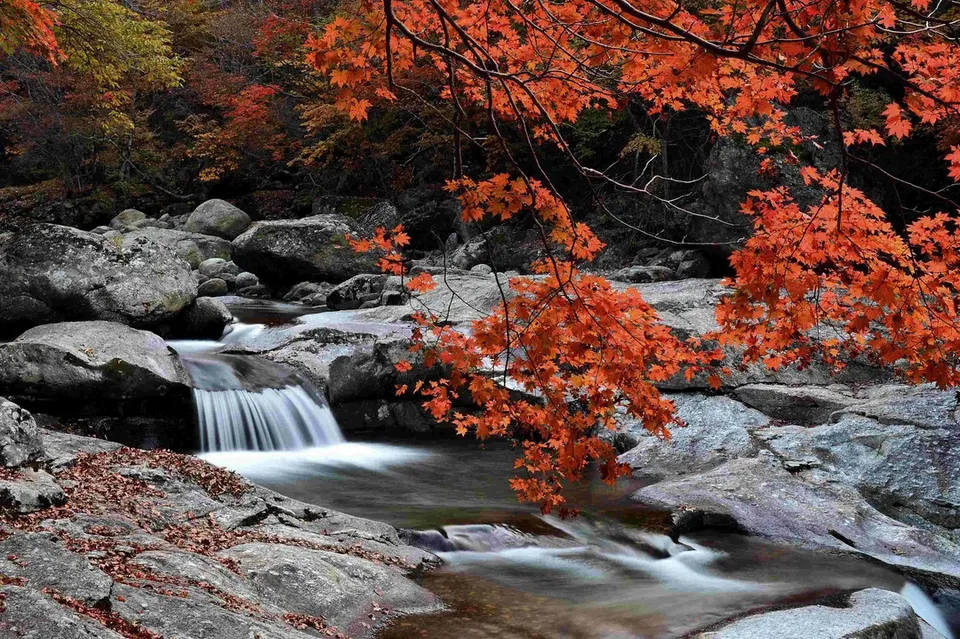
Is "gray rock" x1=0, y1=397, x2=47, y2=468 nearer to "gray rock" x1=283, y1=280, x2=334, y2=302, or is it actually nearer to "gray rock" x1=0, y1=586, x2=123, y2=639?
"gray rock" x1=0, y1=586, x2=123, y2=639

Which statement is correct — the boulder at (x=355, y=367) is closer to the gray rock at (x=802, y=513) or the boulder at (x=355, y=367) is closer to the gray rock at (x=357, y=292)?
the gray rock at (x=802, y=513)

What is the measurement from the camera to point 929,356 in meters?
4.33

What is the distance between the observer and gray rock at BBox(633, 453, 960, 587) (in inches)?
247

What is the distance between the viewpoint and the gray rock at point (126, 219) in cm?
2708

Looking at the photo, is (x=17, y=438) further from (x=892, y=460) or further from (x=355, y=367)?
(x=892, y=460)

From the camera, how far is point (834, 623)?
427 cm

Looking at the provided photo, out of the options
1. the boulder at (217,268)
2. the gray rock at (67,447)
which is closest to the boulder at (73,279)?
the gray rock at (67,447)

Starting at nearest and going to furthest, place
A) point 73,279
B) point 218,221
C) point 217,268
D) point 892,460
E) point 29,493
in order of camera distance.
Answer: point 29,493 < point 892,460 < point 73,279 < point 217,268 < point 218,221

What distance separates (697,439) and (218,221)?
20217mm

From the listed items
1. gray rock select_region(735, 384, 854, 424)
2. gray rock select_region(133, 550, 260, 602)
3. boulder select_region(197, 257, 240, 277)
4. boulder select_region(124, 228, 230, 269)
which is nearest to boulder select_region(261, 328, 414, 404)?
gray rock select_region(735, 384, 854, 424)

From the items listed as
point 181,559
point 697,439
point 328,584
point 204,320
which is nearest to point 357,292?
point 204,320

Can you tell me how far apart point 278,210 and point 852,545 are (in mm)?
24196

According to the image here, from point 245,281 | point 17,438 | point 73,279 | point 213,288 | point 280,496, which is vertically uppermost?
point 245,281

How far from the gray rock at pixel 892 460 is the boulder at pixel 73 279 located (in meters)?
9.06
